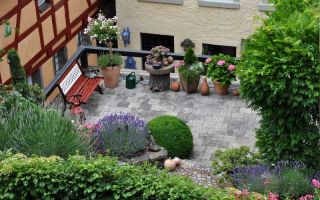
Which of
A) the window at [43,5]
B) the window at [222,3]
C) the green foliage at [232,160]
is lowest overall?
the green foliage at [232,160]

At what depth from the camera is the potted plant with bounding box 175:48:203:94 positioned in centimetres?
1599

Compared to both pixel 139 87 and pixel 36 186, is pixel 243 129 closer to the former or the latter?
pixel 139 87

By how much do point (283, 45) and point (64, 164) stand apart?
353 cm

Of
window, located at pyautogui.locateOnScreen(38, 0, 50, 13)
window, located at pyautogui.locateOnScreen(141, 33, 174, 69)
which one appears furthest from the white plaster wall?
window, located at pyautogui.locateOnScreen(38, 0, 50, 13)

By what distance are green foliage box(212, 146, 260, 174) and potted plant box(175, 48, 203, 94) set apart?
3.52 meters

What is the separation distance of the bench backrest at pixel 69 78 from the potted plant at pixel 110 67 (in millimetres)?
547

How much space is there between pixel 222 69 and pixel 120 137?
3878 millimetres

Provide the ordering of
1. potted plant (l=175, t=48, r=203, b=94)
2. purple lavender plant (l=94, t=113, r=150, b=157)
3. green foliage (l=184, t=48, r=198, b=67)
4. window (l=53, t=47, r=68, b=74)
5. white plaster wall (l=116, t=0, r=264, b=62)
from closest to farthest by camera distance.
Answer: purple lavender plant (l=94, t=113, r=150, b=157), green foliage (l=184, t=48, r=198, b=67), potted plant (l=175, t=48, r=203, b=94), window (l=53, t=47, r=68, b=74), white plaster wall (l=116, t=0, r=264, b=62)

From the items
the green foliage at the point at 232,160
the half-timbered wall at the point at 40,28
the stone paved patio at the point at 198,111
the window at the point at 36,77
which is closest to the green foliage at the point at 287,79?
the green foliage at the point at 232,160

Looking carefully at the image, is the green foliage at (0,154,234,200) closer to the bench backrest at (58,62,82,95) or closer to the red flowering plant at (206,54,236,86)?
the bench backrest at (58,62,82,95)

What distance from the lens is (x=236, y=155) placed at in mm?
12594

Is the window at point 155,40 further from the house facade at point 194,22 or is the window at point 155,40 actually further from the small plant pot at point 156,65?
the small plant pot at point 156,65

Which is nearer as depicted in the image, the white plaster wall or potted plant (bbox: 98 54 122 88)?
potted plant (bbox: 98 54 122 88)

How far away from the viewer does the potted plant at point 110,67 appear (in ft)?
54.5
